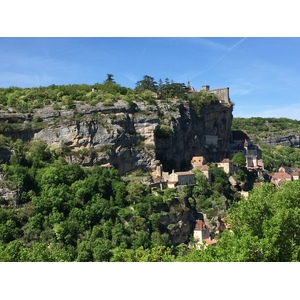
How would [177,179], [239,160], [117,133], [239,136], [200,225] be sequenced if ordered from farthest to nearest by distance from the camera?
[239,136] < [239,160] < [117,133] < [177,179] < [200,225]

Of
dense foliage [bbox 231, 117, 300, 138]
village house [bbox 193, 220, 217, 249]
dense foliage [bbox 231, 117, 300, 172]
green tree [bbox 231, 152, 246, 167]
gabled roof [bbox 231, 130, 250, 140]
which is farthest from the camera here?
dense foliage [bbox 231, 117, 300, 138]

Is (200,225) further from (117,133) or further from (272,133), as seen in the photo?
(272,133)

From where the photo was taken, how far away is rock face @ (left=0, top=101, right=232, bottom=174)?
35344 mm

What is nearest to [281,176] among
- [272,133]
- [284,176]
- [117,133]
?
[284,176]

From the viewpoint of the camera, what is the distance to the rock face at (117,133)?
35.3 metres

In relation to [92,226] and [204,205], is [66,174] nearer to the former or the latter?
[92,226]

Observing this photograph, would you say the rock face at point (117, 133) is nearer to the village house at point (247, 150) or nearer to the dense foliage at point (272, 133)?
the village house at point (247, 150)

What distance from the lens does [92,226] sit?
2870 cm

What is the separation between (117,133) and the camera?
35875 mm

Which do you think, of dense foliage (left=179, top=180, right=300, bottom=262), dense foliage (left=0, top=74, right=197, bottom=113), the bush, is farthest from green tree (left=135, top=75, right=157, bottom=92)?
dense foliage (left=179, top=180, right=300, bottom=262)

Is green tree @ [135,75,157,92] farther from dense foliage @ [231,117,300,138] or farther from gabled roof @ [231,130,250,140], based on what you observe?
dense foliage @ [231,117,300,138]

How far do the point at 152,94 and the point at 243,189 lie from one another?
588 inches

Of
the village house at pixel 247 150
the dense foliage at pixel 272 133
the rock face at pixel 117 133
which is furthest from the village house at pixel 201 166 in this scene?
the dense foliage at pixel 272 133

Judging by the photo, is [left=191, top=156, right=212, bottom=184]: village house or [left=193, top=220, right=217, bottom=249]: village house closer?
[left=193, top=220, right=217, bottom=249]: village house
